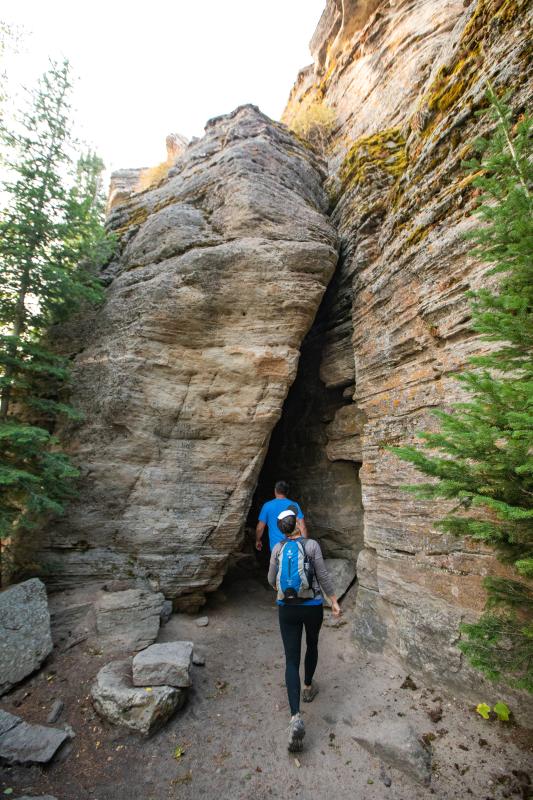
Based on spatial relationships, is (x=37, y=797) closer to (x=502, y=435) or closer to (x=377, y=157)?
(x=502, y=435)

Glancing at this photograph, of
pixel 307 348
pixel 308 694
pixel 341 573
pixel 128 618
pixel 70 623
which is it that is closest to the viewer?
pixel 308 694

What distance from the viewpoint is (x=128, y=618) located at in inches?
239

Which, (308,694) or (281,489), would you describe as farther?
(281,489)

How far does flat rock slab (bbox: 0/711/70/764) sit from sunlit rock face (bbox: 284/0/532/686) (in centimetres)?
462

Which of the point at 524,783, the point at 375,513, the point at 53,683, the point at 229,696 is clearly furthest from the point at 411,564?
the point at 53,683

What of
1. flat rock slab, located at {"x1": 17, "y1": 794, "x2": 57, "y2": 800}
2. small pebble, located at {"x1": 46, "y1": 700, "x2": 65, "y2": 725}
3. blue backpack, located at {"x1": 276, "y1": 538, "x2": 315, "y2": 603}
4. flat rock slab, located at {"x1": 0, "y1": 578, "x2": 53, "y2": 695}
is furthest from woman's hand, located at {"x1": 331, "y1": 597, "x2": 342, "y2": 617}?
flat rock slab, located at {"x1": 0, "y1": 578, "x2": 53, "y2": 695}

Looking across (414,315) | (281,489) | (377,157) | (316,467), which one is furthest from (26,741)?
(377,157)

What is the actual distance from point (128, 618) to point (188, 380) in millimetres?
4655

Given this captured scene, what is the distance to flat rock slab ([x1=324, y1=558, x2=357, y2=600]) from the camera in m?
7.85

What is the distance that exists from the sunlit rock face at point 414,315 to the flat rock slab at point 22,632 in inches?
201

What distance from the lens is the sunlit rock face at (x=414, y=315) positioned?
5.12 m

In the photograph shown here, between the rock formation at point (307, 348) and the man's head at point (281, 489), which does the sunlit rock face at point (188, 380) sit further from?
the man's head at point (281, 489)

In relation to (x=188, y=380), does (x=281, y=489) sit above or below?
below

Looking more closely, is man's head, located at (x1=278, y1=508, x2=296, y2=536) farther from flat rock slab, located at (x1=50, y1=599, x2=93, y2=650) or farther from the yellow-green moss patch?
the yellow-green moss patch
